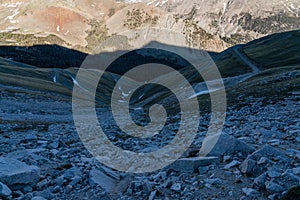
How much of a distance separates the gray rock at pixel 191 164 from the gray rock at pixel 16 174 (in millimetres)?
6556

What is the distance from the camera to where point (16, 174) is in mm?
10883

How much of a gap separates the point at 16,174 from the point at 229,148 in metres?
10.2

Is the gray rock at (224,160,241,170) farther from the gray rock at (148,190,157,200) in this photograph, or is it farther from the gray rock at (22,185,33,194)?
the gray rock at (22,185,33,194)

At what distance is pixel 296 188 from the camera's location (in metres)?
8.40

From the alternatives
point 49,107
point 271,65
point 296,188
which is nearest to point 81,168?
point 296,188

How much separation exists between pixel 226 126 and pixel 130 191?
1413cm

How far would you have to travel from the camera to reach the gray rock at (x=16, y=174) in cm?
1065

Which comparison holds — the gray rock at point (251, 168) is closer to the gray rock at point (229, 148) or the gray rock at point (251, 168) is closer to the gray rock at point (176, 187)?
the gray rock at point (229, 148)

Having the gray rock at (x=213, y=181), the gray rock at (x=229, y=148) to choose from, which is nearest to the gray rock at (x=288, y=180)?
the gray rock at (x=213, y=181)

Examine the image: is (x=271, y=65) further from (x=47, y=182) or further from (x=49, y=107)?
(x=47, y=182)

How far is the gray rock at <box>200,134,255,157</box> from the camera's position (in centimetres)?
1315

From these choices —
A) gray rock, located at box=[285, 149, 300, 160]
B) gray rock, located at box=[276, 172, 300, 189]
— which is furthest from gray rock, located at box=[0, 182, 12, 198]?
gray rock, located at box=[285, 149, 300, 160]

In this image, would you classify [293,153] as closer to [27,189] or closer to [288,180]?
[288,180]

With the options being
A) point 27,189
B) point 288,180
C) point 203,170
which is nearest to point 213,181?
point 203,170
